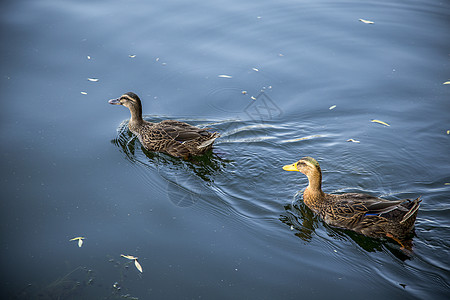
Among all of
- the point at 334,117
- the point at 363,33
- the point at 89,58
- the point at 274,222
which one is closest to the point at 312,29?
the point at 363,33

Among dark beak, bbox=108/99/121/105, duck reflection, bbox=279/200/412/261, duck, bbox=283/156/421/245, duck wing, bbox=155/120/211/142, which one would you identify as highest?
dark beak, bbox=108/99/121/105

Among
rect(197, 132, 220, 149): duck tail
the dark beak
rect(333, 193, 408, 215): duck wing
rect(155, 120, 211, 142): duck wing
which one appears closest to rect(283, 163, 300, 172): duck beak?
rect(333, 193, 408, 215): duck wing

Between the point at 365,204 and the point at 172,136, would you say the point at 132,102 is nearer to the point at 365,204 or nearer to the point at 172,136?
the point at 172,136

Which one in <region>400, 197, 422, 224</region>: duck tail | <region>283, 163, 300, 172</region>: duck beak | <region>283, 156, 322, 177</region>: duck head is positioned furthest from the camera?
<region>283, 163, 300, 172</region>: duck beak

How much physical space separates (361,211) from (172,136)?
11.5 ft

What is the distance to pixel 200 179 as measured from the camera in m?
7.54

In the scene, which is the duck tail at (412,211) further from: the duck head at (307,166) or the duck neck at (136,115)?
the duck neck at (136,115)

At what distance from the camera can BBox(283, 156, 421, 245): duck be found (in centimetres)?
627

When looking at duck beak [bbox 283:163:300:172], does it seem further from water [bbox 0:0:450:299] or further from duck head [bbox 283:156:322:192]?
water [bbox 0:0:450:299]

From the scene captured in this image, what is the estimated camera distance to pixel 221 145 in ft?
A: 27.1

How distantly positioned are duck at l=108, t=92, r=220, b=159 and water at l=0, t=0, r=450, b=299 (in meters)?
0.25

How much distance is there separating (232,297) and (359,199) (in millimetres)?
2455

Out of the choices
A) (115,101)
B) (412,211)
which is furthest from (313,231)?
(115,101)

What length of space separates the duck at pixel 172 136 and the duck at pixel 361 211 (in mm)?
1831
